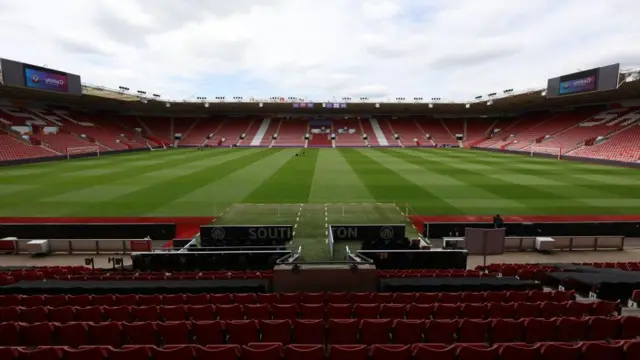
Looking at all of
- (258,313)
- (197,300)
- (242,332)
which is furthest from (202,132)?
(242,332)

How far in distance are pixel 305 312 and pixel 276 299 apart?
35.5 inches

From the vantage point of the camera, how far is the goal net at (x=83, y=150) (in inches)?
1880

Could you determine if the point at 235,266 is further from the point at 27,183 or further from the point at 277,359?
the point at 27,183

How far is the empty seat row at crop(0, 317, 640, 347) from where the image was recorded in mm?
5172

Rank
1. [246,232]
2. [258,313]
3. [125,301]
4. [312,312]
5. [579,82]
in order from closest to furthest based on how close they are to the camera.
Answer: [258,313], [312,312], [125,301], [246,232], [579,82]

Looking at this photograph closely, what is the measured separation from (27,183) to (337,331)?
32.1m

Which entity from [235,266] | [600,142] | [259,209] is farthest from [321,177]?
[600,142]

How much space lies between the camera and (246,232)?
13.4 meters

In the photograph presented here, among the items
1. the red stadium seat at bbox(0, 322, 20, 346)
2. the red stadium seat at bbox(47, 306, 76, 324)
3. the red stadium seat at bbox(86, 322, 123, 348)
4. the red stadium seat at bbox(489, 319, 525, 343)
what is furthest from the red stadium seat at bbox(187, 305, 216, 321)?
the red stadium seat at bbox(489, 319, 525, 343)

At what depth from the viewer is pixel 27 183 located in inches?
1079

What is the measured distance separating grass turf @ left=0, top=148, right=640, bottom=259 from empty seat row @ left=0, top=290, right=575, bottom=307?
19.2 feet

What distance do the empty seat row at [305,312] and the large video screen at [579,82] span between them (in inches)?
1813

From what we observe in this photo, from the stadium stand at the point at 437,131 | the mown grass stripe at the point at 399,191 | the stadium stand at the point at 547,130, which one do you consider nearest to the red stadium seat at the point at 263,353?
the mown grass stripe at the point at 399,191

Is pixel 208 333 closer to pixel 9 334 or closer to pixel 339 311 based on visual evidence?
pixel 339 311
